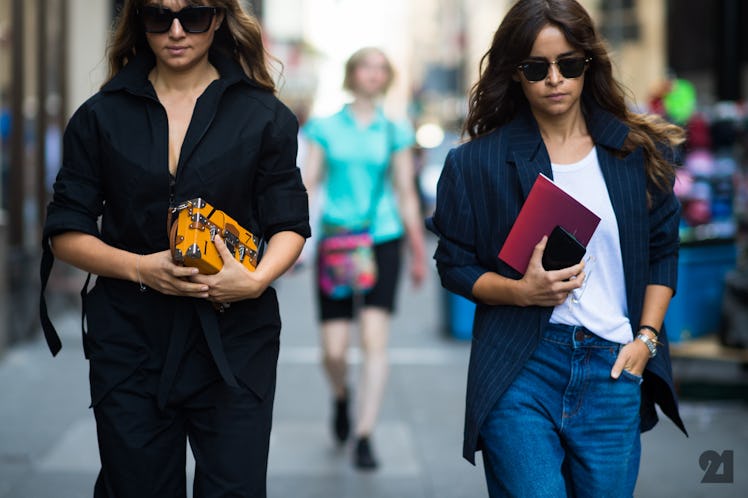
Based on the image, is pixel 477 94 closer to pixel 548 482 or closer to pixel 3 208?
pixel 548 482

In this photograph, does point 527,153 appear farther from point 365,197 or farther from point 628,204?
point 365,197

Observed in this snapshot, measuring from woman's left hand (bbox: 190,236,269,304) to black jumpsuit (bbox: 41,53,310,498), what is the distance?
0.34 feet

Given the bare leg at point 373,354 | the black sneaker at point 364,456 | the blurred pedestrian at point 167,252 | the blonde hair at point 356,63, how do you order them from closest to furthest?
1. the blurred pedestrian at point 167,252
2. the black sneaker at point 364,456
3. the bare leg at point 373,354
4. the blonde hair at point 356,63

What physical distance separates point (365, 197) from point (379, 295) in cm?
55

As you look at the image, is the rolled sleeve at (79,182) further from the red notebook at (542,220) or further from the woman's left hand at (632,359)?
the woman's left hand at (632,359)

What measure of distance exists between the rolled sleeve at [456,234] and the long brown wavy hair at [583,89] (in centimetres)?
24

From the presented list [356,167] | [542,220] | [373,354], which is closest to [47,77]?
[356,167]

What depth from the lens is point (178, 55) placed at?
3025 millimetres

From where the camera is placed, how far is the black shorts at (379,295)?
5949mm

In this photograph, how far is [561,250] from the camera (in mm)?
3004

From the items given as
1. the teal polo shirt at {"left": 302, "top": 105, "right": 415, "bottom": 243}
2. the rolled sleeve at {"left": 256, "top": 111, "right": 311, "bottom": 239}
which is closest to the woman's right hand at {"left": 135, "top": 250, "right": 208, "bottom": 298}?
the rolled sleeve at {"left": 256, "top": 111, "right": 311, "bottom": 239}

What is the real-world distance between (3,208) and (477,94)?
7.71m

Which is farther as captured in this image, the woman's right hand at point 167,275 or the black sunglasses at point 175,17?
the black sunglasses at point 175,17

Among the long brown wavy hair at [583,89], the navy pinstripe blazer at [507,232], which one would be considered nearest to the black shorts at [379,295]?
the long brown wavy hair at [583,89]
